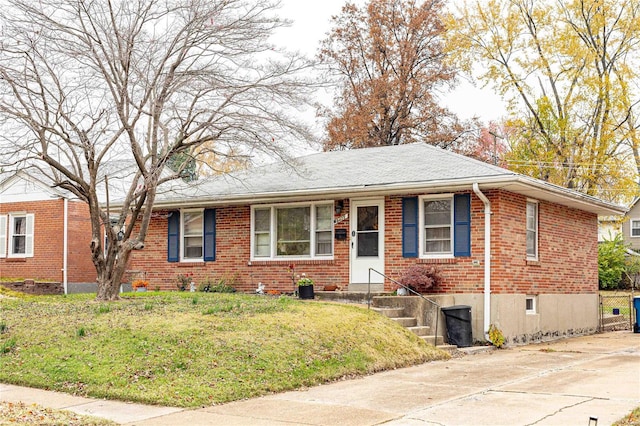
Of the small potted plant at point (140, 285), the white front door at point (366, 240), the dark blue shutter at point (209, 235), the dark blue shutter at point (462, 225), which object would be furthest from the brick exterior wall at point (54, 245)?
the dark blue shutter at point (462, 225)

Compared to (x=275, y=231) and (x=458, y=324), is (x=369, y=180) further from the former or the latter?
(x=458, y=324)

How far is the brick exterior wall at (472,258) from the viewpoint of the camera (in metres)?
16.7

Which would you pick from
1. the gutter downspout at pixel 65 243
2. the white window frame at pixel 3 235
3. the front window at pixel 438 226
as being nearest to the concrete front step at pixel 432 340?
the front window at pixel 438 226

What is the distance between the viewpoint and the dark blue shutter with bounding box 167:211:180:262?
21.5 m

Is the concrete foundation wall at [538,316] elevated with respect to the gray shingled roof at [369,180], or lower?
lower

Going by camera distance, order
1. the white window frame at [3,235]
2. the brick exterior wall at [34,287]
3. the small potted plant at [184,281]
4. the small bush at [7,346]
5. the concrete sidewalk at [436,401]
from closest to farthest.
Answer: the concrete sidewalk at [436,401], the small bush at [7,346], the small potted plant at [184,281], the brick exterior wall at [34,287], the white window frame at [3,235]

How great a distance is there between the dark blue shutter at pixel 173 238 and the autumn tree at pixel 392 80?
15.1 m

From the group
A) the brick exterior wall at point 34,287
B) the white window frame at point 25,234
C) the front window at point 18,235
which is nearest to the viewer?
the brick exterior wall at point 34,287

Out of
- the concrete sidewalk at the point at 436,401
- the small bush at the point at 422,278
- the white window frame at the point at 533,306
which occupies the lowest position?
the concrete sidewalk at the point at 436,401

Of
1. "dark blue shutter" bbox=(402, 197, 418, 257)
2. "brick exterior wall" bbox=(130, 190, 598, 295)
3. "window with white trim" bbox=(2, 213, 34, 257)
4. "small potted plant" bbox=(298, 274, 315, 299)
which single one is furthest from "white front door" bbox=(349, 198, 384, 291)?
"window with white trim" bbox=(2, 213, 34, 257)

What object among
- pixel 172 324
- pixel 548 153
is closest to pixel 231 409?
pixel 172 324

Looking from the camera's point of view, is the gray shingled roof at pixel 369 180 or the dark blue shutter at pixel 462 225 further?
the dark blue shutter at pixel 462 225

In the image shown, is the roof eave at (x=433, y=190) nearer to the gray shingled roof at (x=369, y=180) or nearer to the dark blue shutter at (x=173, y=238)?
the gray shingled roof at (x=369, y=180)

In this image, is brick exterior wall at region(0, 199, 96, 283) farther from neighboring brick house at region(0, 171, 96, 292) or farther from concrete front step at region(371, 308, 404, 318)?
concrete front step at region(371, 308, 404, 318)
